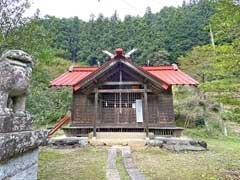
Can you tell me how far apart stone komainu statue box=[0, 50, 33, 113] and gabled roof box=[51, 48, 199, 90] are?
8731mm

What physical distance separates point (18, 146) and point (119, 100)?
33.9 feet

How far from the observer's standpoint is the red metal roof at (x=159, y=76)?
12.0 meters

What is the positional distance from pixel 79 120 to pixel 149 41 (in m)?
22.4

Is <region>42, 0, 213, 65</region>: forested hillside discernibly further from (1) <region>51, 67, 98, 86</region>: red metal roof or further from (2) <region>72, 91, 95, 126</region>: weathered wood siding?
(2) <region>72, 91, 95, 126</region>: weathered wood siding

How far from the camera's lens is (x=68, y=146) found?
10.5 meters

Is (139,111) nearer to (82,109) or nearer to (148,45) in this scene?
(82,109)

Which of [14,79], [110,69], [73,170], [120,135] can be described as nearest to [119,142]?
[120,135]

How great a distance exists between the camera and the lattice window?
12641 mm

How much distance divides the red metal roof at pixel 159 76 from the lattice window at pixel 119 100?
1.62 meters

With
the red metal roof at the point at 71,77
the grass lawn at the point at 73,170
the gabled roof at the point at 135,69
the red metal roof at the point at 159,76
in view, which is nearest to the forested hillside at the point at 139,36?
the red metal roof at the point at 159,76

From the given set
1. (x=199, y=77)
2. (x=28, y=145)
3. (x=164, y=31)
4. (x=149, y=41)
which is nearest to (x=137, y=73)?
(x=28, y=145)

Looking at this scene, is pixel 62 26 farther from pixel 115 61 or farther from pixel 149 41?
pixel 115 61

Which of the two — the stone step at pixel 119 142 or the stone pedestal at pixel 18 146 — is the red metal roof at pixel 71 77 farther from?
the stone pedestal at pixel 18 146

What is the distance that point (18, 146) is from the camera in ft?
7.80
